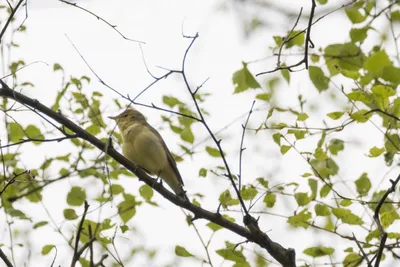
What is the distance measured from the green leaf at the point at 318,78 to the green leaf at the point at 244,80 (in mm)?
415

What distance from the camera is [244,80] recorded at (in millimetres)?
4930

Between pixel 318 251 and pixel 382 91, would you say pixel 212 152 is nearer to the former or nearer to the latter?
pixel 318 251

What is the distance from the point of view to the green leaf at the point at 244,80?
4.89 meters

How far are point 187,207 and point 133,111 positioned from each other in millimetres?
2705

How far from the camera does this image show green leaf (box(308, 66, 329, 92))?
4.99 meters

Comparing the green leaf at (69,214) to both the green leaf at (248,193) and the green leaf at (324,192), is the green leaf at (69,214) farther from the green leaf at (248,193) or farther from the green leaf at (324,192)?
the green leaf at (324,192)

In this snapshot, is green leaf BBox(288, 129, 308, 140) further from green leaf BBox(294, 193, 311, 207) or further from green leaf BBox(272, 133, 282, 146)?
green leaf BBox(294, 193, 311, 207)

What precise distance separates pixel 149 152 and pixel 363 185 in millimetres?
1935

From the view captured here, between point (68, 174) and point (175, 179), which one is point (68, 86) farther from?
point (175, 179)

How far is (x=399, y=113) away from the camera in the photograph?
13.5ft

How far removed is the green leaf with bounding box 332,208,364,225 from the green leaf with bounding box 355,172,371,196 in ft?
1.12

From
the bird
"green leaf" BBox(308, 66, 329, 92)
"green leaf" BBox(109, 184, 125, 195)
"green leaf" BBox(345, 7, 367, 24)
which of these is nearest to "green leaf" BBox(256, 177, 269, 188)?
"green leaf" BBox(308, 66, 329, 92)

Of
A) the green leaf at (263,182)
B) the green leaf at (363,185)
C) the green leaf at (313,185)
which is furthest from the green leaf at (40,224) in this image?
the green leaf at (363,185)

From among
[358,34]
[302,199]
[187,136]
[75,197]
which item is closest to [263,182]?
[302,199]
